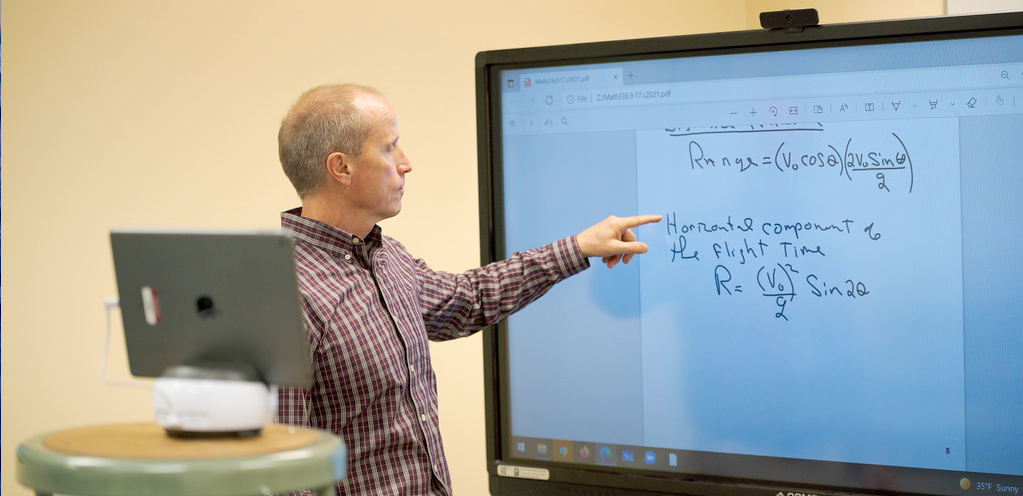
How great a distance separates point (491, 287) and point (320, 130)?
0.41m

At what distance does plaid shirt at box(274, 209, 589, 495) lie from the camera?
1498mm

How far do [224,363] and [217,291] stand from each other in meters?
0.07

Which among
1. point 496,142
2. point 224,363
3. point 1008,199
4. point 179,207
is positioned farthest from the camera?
point 179,207

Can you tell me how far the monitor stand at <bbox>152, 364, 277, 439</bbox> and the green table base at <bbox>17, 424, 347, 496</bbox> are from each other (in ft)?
0.25

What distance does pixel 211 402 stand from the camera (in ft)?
2.81

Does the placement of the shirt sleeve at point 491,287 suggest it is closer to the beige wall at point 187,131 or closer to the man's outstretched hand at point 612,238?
the man's outstretched hand at point 612,238

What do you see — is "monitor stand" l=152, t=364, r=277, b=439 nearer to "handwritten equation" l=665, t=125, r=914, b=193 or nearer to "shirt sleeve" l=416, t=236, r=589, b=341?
"shirt sleeve" l=416, t=236, r=589, b=341

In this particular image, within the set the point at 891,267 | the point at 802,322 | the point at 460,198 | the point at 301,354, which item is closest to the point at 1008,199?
the point at 891,267

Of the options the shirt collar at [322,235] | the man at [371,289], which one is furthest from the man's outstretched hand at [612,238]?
the shirt collar at [322,235]

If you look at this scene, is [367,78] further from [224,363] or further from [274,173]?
[224,363]

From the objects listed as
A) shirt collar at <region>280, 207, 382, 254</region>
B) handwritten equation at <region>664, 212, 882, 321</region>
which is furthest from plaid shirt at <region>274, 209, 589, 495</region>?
handwritten equation at <region>664, 212, 882, 321</region>

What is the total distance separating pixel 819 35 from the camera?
1431mm

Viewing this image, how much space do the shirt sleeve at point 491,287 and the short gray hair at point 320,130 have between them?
0.29 meters

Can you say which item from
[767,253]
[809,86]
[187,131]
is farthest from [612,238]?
[187,131]
